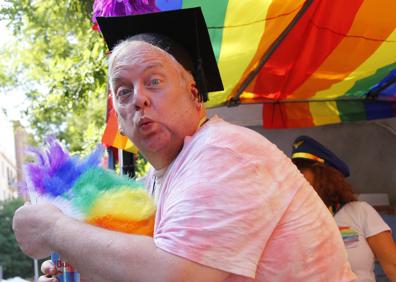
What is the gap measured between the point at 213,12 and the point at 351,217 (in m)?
1.49

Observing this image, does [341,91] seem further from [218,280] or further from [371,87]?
[218,280]

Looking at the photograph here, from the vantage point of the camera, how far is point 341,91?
4.50 m

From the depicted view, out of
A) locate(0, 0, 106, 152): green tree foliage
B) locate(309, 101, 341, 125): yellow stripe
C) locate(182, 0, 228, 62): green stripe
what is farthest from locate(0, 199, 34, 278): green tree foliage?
locate(182, 0, 228, 62): green stripe

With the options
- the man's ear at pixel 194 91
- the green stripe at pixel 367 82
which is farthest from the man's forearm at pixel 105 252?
the green stripe at pixel 367 82

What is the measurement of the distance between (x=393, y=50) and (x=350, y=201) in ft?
3.19

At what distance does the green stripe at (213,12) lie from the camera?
8.10 feet

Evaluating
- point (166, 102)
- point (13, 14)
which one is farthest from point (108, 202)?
point (13, 14)

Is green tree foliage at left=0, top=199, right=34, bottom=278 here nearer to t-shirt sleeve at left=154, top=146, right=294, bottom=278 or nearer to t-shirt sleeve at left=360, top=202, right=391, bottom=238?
t-shirt sleeve at left=360, top=202, right=391, bottom=238

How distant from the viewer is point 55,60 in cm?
1005

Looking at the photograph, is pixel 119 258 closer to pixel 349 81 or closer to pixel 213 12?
pixel 213 12

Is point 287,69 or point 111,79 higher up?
point 111,79

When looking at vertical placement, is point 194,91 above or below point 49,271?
above

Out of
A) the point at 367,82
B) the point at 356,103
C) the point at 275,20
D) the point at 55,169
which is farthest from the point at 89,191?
the point at 356,103

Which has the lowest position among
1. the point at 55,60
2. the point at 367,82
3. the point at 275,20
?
the point at 55,60
